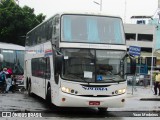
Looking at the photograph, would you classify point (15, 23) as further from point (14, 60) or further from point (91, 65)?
point (91, 65)

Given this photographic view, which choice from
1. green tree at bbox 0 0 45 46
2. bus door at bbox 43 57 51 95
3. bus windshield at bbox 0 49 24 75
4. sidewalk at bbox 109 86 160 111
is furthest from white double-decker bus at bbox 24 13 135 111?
green tree at bbox 0 0 45 46

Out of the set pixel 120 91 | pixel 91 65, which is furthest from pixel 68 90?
pixel 120 91

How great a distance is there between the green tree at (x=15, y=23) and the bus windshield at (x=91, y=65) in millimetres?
42700

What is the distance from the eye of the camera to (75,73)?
635 inches

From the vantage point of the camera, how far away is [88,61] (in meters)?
16.3

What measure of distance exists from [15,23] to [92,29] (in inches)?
1739

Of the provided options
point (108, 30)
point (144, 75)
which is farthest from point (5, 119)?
point (144, 75)

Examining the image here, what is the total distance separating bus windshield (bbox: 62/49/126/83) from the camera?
52.9 ft

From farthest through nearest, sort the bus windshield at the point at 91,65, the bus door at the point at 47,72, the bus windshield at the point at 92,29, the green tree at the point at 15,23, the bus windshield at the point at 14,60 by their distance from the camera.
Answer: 1. the green tree at the point at 15,23
2. the bus windshield at the point at 14,60
3. the bus door at the point at 47,72
4. the bus windshield at the point at 92,29
5. the bus windshield at the point at 91,65

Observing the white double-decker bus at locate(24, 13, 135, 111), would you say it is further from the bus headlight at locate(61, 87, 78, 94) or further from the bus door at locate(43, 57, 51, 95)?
the bus door at locate(43, 57, 51, 95)

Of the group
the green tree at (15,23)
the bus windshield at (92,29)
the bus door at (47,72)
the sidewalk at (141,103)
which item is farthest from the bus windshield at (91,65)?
the green tree at (15,23)

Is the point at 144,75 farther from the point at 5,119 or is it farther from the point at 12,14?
the point at 5,119

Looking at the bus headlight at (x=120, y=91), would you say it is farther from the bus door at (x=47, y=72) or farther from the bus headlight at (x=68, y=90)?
the bus door at (x=47, y=72)

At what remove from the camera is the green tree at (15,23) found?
5900 cm
